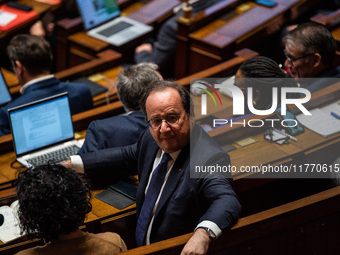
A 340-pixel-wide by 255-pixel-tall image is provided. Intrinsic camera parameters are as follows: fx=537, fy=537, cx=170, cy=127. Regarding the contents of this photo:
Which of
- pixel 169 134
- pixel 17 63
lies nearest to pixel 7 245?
pixel 169 134

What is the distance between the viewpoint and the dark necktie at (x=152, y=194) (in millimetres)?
1866

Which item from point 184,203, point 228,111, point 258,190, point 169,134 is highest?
point 169,134

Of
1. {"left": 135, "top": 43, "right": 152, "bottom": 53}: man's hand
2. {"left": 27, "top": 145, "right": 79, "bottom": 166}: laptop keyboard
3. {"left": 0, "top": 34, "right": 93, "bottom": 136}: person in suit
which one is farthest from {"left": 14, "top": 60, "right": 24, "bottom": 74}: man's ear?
{"left": 135, "top": 43, "right": 152, "bottom": 53}: man's hand

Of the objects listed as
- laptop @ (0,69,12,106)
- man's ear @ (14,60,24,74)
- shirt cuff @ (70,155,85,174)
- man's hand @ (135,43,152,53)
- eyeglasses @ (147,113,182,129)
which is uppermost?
eyeglasses @ (147,113,182,129)

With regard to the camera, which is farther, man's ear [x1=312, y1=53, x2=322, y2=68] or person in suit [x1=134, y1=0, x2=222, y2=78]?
person in suit [x1=134, y1=0, x2=222, y2=78]

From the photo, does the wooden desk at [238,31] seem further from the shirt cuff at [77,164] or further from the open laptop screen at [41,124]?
the shirt cuff at [77,164]

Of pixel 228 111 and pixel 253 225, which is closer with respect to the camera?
pixel 253 225

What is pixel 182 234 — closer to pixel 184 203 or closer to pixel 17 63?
pixel 184 203

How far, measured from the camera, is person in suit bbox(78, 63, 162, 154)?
7.39 feet

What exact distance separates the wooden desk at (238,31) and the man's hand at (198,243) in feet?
7.15

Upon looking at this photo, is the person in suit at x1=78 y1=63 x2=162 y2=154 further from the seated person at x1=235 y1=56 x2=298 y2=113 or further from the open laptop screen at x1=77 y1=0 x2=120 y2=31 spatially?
the open laptop screen at x1=77 y1=0 x2=120 y2=31

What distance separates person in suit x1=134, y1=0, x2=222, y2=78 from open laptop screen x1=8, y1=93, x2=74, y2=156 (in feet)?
4.61

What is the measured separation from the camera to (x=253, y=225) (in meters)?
1.75

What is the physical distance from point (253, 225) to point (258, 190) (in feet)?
2.38
